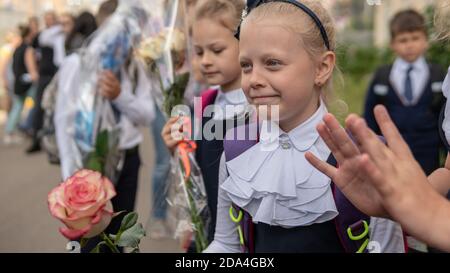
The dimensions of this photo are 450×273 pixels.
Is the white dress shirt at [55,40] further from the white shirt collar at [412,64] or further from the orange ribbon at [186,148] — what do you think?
the orange ribbon at [186,148]

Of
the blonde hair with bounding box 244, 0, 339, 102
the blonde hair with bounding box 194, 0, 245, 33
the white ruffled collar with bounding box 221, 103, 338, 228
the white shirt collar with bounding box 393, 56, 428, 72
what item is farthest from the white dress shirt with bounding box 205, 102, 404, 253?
the white shirt collar with bounding box 393, 56, 428, 72

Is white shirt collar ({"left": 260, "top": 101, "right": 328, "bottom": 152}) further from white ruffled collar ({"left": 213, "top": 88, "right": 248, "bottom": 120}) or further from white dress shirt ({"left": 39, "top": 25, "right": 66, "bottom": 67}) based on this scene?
white dress shirt ({"left": 39, "top": 25, "right": 66, "bottom": 67})

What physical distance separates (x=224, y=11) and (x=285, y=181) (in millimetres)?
883

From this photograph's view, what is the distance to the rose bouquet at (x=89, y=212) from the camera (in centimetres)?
162

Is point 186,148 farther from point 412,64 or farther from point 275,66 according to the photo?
point 412,64

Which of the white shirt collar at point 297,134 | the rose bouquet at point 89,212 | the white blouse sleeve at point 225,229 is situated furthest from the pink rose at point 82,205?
the white shirt collar at point 297,134

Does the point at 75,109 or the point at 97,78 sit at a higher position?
the point at 97,78

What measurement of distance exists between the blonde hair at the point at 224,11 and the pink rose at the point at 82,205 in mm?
894

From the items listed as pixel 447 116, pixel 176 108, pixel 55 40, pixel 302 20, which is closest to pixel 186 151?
pixel 176 108

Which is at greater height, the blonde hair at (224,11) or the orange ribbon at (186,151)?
the blonde hair at (224,11)

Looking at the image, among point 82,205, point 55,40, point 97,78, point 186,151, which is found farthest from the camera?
point 55,40

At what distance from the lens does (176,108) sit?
257 cm

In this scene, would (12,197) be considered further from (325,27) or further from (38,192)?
(325,27)

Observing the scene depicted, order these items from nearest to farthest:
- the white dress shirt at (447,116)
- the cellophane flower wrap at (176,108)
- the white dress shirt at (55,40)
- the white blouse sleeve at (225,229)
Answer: the white dress shirt at (447,116), the white blouse sleeve at (225,229), the cellophane flower wrap at (176,108), the white dress shirt at (55,40)
